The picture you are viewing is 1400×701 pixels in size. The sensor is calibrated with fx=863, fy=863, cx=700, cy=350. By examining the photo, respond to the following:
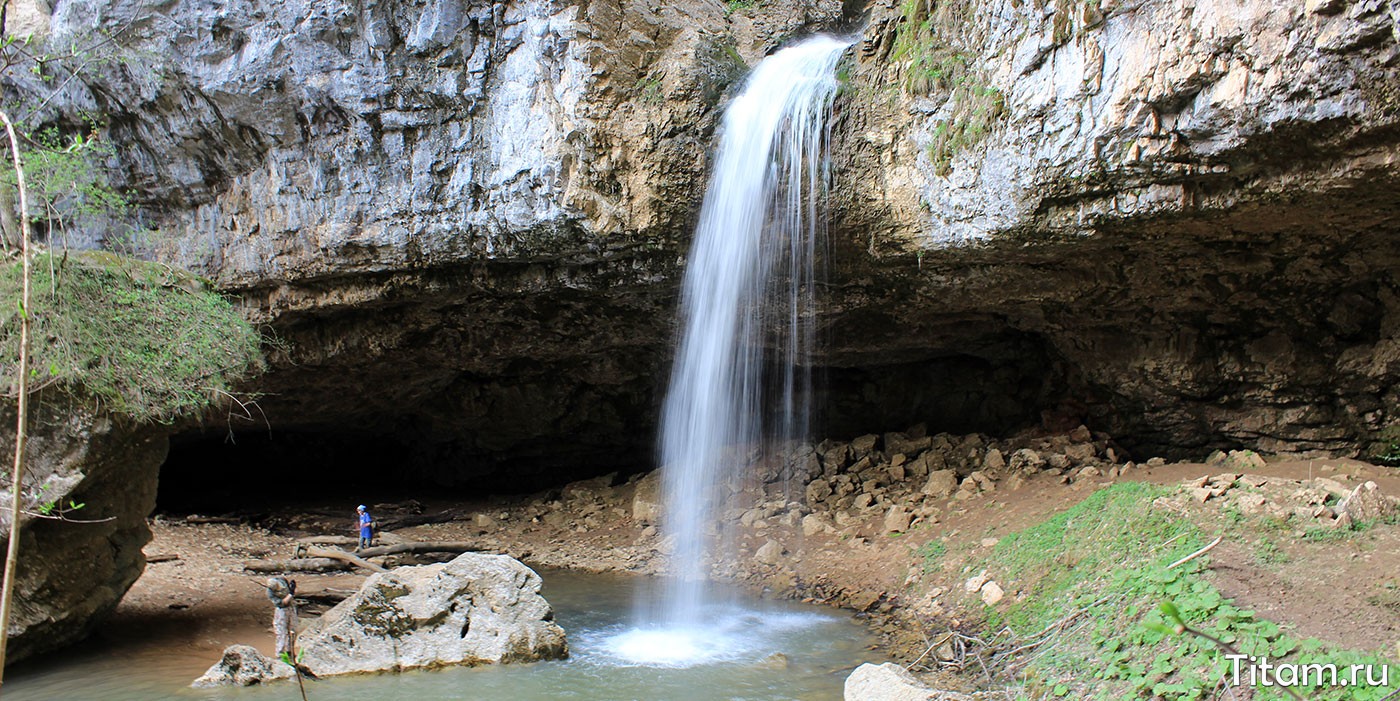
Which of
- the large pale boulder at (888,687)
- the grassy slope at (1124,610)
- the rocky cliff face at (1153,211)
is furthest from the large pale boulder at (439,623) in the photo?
the rocky cliff face at (1153,211)

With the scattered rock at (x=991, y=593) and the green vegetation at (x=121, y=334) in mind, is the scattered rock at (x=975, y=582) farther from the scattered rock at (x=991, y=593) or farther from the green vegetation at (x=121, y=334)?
the green vegetation at (x=121, y=334)

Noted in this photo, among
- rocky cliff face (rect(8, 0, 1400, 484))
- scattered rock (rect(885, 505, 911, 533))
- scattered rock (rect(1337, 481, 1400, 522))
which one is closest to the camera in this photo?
rocky cliff face (rect(8, 0, 1400, 484))

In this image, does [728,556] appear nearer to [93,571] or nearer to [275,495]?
[93,571]

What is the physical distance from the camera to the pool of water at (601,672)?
7020mm

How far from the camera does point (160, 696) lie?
22.8 ft

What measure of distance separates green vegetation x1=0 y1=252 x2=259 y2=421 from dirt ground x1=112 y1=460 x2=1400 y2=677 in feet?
8.55

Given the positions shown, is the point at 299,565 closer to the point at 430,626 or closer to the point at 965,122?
the point at 430,626

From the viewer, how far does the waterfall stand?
9.55 meters

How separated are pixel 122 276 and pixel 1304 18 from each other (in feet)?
32.2

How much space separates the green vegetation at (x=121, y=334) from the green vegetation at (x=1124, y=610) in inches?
313

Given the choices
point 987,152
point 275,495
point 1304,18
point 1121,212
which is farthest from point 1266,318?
point 275,495

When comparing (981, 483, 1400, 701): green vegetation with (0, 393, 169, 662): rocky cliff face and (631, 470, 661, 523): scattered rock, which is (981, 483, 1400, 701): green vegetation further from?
(0, 393, 169, 662): rocky cliff face

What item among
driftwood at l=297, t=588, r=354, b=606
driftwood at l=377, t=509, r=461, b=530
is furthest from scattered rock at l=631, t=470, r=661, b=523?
driftwood at l=297, t=588, r=354, b=606

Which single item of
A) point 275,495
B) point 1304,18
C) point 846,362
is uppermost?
Answer: point 1304,18
